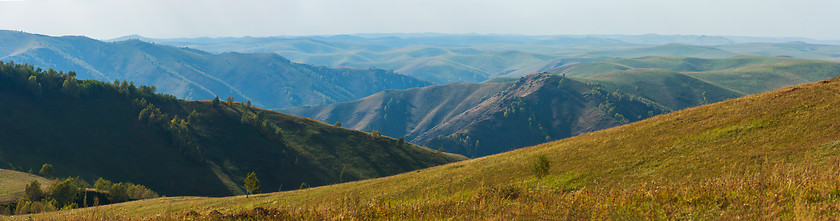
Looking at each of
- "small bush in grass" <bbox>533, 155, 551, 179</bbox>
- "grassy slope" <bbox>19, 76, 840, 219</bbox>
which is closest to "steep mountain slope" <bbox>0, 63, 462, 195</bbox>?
"grassy slope" <bbox>19, 76, 840, 219</bbox>

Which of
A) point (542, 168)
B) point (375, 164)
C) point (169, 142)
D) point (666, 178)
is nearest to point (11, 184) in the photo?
point (169, 142)

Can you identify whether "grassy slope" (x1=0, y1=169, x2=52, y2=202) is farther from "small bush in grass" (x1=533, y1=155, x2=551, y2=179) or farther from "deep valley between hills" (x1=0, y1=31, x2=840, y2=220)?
"small bush in grass" (x1=533, y1=155, x2=551, y2=179)

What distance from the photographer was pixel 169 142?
15488cm

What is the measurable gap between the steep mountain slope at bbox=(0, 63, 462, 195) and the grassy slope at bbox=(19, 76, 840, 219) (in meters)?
103

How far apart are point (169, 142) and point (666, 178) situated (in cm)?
16759

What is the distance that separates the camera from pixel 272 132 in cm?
17175

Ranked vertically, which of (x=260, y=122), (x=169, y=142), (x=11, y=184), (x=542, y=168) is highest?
(x=542, y=168)

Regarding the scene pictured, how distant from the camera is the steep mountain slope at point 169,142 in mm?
134125

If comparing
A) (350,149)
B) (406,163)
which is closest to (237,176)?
(350,149)

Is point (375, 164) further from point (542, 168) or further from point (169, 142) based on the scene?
point (542, 168)

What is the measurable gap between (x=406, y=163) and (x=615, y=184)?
13190 cm

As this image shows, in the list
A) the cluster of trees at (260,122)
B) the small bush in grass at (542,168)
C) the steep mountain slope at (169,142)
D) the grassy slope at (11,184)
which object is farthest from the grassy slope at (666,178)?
the cluster of trees at (260,122)

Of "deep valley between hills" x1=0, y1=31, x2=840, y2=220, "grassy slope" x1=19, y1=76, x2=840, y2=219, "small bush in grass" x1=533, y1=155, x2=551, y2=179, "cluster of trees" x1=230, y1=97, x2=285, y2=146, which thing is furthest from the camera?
"cluster of trees" x1=230, y1=97, x2=285, y2=146

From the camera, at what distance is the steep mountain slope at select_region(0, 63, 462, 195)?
13412cm
